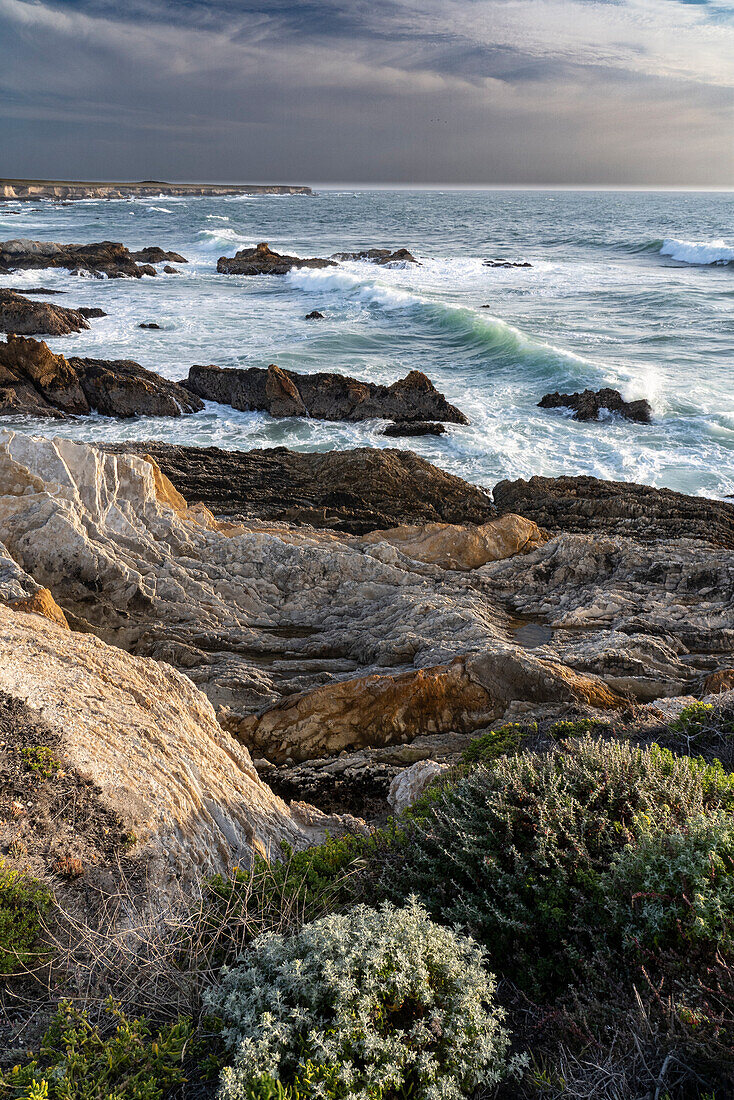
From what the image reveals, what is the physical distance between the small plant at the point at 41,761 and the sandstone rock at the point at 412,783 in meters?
2.78

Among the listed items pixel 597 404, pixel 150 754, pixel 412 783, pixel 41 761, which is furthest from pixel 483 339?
pixel 41 761

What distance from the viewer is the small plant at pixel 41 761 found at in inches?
142

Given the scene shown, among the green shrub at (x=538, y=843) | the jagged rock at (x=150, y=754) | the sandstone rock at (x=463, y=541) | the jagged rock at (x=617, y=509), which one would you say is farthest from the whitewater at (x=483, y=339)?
the green shrub at (x=538, y=843)

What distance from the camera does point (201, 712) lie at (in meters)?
5.69

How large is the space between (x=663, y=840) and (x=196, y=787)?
2734 millimetres

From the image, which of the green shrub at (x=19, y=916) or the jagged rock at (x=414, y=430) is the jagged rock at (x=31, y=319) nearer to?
the jagged rock at (x=414, y=430)

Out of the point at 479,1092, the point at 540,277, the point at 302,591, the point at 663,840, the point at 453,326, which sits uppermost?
the point at 540,277

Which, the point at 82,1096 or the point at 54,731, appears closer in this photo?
Result: the point at 82,1096

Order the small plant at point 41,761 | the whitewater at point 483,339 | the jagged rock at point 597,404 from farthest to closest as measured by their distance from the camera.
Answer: the jagged rock at point 597,404 → the whitewater at point 483,339 → the small plant at point 41,761

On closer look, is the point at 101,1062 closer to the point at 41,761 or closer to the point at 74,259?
the point at 41,761

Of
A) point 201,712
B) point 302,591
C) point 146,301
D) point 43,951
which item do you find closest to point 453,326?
point 146,301

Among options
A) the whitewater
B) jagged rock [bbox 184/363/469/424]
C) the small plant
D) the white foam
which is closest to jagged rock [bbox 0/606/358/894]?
the small plant

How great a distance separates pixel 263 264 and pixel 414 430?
4112 centimetres

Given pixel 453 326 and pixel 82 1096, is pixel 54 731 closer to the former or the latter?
pixel 82 1096
